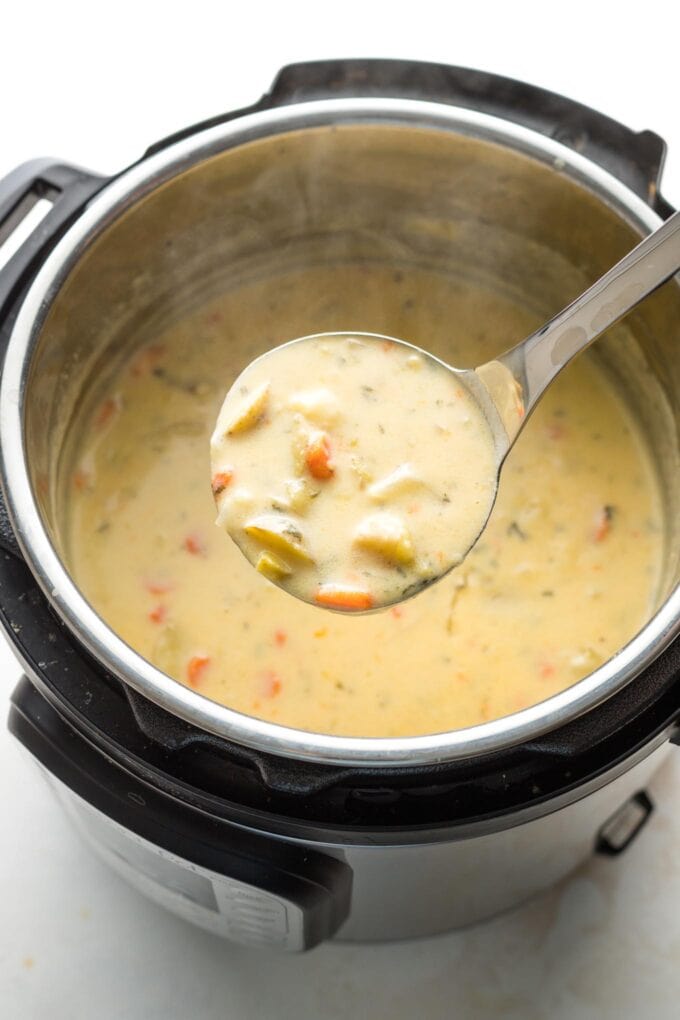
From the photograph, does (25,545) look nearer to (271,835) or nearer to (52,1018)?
(271,835)

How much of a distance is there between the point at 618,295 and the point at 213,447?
54cm

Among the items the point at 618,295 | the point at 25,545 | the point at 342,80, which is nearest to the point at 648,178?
the point at 618,295

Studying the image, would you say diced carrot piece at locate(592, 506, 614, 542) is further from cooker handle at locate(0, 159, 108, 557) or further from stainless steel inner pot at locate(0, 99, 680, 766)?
cooker handle at locate(0, 159, 108, 557)

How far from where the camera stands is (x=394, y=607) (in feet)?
5.57

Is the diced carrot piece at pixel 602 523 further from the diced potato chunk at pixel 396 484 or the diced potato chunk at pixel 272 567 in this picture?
the diced potato chunk at pixel 272 567

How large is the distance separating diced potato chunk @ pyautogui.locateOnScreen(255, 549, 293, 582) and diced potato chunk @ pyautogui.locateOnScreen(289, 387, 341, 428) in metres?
0.20

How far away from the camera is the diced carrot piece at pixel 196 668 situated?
1639mm

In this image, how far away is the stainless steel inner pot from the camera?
158cm

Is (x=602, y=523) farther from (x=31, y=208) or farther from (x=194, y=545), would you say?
(x=31, y=208)

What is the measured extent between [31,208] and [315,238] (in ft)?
1.72

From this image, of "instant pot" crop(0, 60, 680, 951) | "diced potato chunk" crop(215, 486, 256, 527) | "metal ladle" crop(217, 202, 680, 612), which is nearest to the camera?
"instant pot" crop(0, 60, 680, 951)

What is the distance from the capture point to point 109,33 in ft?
7.75

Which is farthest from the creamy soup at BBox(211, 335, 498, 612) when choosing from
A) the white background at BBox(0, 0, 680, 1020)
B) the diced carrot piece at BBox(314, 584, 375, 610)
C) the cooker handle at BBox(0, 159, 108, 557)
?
the white background at BBox(0, 0, 680, 1020)

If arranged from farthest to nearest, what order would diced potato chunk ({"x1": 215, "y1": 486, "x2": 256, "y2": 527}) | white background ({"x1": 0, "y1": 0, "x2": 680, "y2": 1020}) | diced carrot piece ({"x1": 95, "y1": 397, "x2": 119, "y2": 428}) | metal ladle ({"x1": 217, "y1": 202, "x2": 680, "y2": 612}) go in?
diced carrot piece ({"x1": 95, "y1": 397, "x2": 119, "y2": 428}) → white background ({"x1": 0, "y1": 0, "x2": 680, "y2": 1020}) → diced potato chunk ({"x1": 215, "y1": 486, "x2": 256, "y2": 527}) → metal ladle ({"x1": 217, "y1": 202, "x2": 680, "y2": 612})
